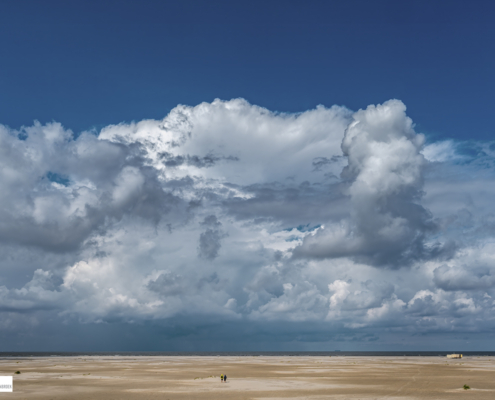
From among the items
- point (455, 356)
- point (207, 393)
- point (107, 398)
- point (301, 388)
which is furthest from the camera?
point (455, 356)

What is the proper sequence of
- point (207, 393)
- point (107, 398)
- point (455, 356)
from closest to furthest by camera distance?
point (107, 398), point (207, 393), point (455, 356)

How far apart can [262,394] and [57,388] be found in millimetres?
31464

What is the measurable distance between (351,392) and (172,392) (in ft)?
79.7

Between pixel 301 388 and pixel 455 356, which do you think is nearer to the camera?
pixel 301 388

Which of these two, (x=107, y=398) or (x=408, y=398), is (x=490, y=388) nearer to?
(x=408, y=398)

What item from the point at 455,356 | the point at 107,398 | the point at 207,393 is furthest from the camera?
the point at 455,356

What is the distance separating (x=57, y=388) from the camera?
216 ft

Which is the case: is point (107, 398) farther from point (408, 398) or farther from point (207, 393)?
point (408, 398)

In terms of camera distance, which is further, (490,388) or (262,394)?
(490,388)

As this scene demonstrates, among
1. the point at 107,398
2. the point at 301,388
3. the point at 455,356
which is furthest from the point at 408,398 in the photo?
the point at 455,356

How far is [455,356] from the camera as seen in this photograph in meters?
194

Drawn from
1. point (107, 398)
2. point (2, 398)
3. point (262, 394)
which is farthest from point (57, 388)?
point (262, 394)

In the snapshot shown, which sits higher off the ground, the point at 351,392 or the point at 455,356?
the point at 351,392

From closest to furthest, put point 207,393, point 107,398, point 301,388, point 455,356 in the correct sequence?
point 107,398 → point 207,393 → point 301,388 → point 455,356
